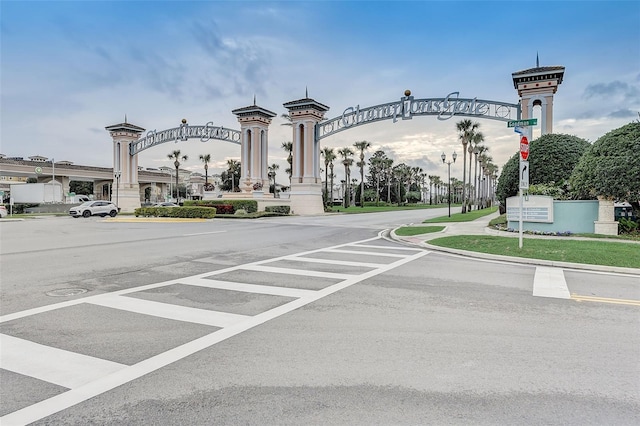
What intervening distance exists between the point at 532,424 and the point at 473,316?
109 inches

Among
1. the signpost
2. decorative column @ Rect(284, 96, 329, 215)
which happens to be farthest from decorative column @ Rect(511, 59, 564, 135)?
decorative column @ Rect(284, 96, 329, 215)

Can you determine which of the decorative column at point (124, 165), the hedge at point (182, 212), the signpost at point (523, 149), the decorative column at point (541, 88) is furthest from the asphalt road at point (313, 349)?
the decorative column at point (124, 165)

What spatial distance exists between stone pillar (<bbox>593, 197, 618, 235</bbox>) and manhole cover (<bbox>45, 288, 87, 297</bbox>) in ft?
57.0

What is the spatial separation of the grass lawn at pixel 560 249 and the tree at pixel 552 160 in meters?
7.13

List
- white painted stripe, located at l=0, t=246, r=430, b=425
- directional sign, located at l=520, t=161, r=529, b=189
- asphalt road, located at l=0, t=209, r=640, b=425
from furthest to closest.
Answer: directional sign, located at l=520, t=161, r=529, b=189 < asphalt road, located at l=0, t=209, r=640, b=425 < white painted stripe, located at l=0, t=246, r=430, b=425

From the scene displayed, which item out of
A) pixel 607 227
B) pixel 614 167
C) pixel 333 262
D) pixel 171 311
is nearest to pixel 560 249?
pixel 614 167

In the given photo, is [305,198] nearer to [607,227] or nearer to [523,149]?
[607,227]

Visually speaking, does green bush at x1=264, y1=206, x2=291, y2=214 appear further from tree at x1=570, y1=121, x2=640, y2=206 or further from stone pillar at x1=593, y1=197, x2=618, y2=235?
stone pillar at x1=593, y1=197, x2=618, y2=235

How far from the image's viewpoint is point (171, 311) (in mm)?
5863

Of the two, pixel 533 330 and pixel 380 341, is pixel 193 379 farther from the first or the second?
pixel 533 330

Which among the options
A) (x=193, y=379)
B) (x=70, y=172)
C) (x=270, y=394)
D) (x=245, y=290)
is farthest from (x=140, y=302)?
(x=70, y=172)

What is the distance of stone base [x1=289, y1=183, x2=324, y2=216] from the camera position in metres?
39.0

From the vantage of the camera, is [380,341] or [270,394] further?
[380,341]

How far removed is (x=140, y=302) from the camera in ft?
20.8
